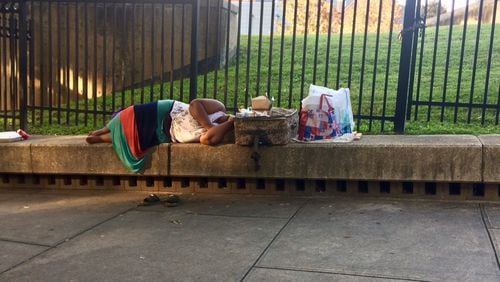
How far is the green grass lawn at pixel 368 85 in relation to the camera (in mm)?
5574

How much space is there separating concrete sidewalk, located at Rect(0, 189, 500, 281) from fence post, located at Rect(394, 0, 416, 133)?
1.12 metres

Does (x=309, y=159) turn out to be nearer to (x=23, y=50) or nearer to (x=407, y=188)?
(x=407, y=188)

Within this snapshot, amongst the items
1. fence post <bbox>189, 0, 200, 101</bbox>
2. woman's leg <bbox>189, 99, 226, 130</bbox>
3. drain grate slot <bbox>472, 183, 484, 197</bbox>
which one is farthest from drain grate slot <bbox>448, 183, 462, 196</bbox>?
fence post <bbox>189, 0, 200, 101</bbox>

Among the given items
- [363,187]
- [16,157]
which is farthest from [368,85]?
[16,157]

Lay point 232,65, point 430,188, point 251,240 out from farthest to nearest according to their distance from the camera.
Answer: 1. point 232,65
2. point 430,188
3. point 251,240

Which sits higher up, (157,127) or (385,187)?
(157,127)

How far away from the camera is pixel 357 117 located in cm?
557

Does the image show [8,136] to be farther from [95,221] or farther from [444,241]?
[444,241]

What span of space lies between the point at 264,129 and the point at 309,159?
0.50 meters

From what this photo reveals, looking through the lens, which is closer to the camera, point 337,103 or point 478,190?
point 478,190

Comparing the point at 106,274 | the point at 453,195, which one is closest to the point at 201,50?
the point at 453,195

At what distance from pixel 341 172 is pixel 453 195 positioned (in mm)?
1001

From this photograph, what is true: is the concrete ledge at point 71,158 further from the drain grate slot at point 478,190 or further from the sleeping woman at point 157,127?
the drain grate slot at point 478,190

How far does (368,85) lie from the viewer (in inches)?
307
